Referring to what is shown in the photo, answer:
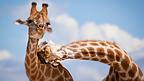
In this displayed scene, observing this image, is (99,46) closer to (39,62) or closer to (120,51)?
(120,51)

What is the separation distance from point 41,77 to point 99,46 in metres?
1.23

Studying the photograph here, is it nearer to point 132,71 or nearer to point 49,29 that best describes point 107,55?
point 132,71

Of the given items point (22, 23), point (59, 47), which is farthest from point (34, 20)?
point (59, 47)

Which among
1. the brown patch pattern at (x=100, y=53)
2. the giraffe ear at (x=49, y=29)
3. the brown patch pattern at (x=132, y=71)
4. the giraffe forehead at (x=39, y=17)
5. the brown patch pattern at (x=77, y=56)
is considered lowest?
the brown patch pattern at (x=132, y=71)

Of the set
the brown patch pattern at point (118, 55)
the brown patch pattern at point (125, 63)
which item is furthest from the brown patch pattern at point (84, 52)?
the brown patch pattern at point (125, 63)

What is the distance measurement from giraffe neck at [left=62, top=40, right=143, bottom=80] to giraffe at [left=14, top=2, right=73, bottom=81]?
1.67 feet

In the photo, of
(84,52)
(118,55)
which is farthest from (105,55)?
(84,52)

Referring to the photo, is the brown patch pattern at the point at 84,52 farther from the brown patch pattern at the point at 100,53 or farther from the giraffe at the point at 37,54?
the giraffe at the point at 37,54

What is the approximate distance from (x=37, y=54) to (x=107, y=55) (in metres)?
1.23

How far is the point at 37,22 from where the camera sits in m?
2.92

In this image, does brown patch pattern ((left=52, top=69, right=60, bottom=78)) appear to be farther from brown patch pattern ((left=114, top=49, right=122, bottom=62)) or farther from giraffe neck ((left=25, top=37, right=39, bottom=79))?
brown patch pattern ((left=114, top=49, right=122, bottom=62))

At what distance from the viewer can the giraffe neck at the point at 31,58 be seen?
10.3 ft

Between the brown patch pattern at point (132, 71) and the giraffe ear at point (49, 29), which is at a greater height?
the giraffe ear at point (49, 29)

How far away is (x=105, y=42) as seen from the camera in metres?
3.42
